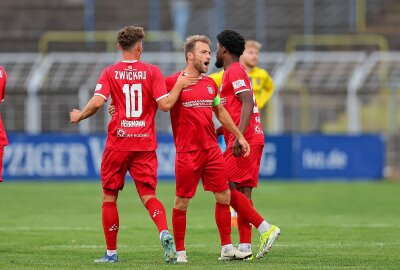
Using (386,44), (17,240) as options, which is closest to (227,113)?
(17,240)

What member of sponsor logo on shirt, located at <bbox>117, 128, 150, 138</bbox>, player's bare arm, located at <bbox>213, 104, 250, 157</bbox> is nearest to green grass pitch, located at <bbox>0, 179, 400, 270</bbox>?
player's bare arm, located at <bbox>213, 104, 250, 157</bbox>

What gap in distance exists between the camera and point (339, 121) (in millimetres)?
25938

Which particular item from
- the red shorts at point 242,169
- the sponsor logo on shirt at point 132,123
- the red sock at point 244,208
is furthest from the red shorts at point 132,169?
the red shorts at point 242,169

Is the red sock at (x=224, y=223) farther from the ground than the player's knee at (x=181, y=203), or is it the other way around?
the player's knee at (x=181, y=203)

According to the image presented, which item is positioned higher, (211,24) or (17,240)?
(211,24)

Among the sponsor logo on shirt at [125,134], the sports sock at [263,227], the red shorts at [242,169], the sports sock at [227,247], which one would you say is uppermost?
the sponsor logo on shirt at [125,134]

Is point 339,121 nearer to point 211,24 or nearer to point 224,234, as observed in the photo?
point 211,24

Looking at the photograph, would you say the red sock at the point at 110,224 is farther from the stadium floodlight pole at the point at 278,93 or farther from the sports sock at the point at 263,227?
the stadium floodlight pole at the point at 278,93

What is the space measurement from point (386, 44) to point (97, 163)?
1010 cm

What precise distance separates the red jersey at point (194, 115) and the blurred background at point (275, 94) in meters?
14.8

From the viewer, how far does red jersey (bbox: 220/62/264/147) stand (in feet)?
33.0

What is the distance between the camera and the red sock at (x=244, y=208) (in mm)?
9992

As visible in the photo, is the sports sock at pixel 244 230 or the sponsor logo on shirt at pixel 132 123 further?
the sports sock at pixel 244 230

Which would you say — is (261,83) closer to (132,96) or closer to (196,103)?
(196,103)
